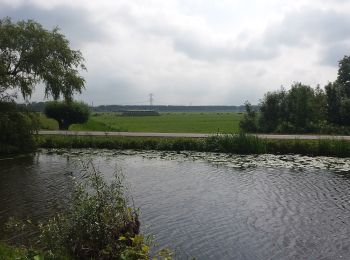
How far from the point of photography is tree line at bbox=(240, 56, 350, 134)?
47406mm

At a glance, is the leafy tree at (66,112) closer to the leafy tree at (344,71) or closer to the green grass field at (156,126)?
the green grass field at (156,126)

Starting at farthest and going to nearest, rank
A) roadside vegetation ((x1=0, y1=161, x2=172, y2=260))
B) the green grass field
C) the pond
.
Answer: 1. the green grass field
2. the pond
3. roadside vegetation ((x1=0, y1=161, x2=172, y2=260))

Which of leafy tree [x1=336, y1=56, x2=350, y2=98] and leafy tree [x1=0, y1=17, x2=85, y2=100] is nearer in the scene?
leafy tree [x1=0, y1=17, x2=85, y2=100]

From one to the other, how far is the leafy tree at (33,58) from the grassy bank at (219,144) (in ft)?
16.6

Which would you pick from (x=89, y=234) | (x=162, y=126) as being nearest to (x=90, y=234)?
(x=89, y=234)

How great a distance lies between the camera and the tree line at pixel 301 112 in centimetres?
4741

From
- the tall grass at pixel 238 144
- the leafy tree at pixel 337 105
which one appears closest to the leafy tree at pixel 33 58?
the tall grass at pixel 238 144

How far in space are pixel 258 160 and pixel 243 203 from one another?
1238 centimetres

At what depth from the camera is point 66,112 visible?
5225cm

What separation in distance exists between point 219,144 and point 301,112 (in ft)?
56.3

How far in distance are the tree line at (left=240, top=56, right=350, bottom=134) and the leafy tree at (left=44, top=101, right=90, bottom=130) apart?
19020 mm

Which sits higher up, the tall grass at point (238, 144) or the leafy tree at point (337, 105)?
the leafy tree at point (337, 105)

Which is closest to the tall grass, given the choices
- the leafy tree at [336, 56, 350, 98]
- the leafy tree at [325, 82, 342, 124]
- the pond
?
the pond

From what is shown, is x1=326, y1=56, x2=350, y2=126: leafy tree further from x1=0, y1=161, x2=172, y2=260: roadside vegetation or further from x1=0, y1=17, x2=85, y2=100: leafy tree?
x1=0, y1=161, x2=172, y2=260: roadside vegetation
